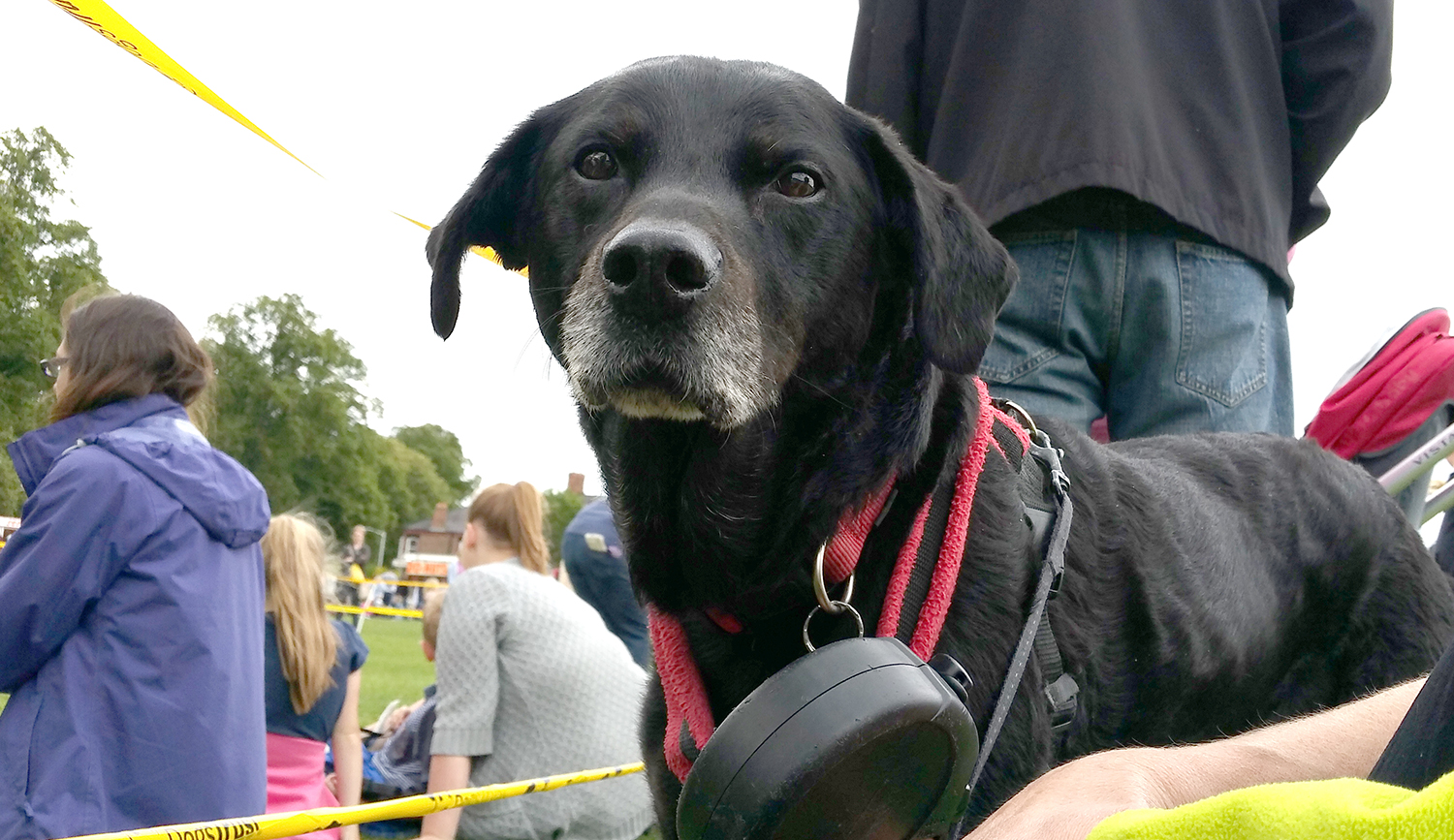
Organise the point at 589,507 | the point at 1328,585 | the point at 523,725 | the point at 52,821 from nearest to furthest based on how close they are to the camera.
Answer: the point at 1328,585
the point at 52,821
the point at 523,725
the point at 589,507

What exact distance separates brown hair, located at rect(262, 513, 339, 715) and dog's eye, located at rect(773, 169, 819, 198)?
12.8 feet

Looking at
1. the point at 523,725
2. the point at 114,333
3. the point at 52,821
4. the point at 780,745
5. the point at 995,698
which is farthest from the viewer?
the point at 523,725

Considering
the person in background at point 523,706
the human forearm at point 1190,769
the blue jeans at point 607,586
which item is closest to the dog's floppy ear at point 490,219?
the human forearm at point 1190,769

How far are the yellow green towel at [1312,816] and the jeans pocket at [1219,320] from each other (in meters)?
2.48

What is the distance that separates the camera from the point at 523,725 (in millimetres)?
5820

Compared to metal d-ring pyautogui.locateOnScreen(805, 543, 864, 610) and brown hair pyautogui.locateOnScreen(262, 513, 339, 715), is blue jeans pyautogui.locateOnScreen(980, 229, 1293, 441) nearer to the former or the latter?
metal d-ring pyautogui.locateOnScreen(805, 543, 864, 610)

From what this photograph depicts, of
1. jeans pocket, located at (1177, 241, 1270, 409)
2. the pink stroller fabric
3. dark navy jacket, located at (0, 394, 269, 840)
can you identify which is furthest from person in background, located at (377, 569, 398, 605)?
jeans pocket, located at (1177, 241, 1270, 409)

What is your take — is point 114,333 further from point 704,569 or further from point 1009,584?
point 1009,584

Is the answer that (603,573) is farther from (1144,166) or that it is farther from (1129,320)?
(1144,166)

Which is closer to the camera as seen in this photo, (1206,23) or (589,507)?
(1206,23)

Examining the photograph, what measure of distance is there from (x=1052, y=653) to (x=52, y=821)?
10.1ft

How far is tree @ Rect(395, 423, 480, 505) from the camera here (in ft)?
287

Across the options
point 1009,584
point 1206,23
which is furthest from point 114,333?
point 1206,23

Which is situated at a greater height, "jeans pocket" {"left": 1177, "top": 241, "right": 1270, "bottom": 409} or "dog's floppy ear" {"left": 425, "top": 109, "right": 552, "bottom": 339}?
"dog's floppy ear" {"left": 425, "top": 109, "right": 552, "bottom": 339}
